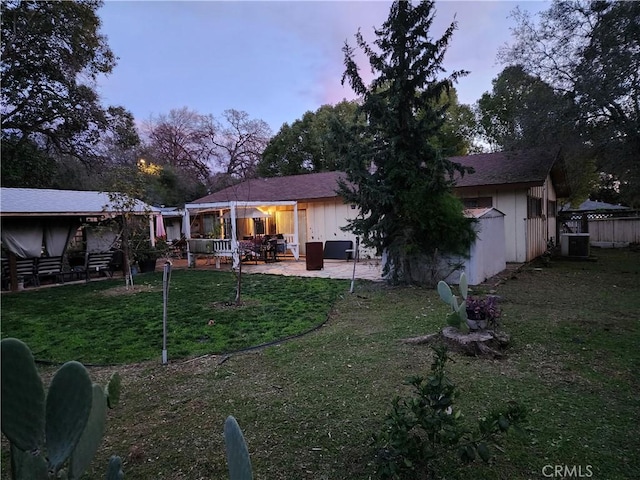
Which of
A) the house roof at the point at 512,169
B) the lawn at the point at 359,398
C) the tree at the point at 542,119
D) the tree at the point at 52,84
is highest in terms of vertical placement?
the tree at the point at 52,84

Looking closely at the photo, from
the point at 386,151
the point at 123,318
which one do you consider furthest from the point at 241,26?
the point at 123,318

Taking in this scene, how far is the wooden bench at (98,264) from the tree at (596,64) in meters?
15.2

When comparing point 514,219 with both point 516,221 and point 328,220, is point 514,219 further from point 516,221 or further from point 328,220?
point 328,220

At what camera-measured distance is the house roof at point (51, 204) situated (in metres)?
10.9

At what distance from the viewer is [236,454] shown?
1308mm

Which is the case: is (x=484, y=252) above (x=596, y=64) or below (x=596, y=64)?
below

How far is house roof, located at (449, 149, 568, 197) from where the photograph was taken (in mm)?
12625

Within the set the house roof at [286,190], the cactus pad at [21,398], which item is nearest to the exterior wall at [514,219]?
the house roof at [286,190]

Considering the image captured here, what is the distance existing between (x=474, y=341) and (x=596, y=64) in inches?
381

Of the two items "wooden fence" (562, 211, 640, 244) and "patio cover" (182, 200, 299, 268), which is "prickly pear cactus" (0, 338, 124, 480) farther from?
"wooden fence" (562, 211, 640, 244)

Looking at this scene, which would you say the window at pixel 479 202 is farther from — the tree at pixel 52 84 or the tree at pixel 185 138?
the tree at pixel 185 138

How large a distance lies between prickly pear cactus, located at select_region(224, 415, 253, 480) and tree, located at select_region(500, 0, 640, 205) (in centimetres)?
1186

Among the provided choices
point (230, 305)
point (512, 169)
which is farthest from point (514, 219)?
point (230, 305)

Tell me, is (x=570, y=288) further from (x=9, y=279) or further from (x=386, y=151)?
(x=9, y=279)
